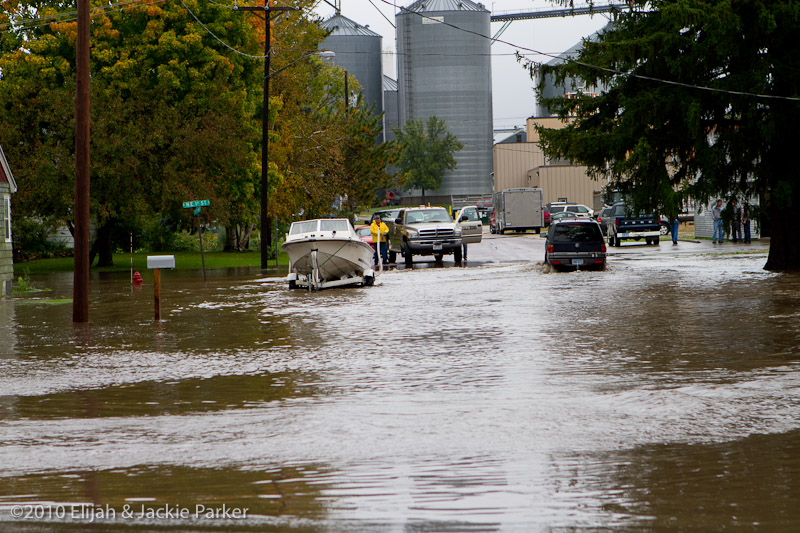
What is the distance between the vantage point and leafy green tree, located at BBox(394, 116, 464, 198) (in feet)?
391

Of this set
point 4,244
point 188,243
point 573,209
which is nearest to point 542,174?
point 573,209

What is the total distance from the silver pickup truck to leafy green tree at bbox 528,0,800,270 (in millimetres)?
10481

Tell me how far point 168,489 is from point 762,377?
6.60 metres

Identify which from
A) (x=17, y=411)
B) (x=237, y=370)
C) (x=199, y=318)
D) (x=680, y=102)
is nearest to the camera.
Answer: (x=17, y=411)

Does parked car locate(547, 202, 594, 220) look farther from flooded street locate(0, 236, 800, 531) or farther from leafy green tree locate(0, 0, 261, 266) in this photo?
flooded street locate(0, 236, 800, 531)

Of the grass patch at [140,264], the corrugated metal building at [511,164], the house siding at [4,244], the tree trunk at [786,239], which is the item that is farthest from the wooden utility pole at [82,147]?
the corrugated metal building at [511,164]

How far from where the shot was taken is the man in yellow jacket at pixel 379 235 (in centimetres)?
3481

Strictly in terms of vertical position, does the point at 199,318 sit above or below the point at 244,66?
below

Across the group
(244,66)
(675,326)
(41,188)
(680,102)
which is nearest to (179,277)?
(41,188)

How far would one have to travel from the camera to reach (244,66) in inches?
1784

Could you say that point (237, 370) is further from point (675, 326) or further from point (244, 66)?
point (244, 66)

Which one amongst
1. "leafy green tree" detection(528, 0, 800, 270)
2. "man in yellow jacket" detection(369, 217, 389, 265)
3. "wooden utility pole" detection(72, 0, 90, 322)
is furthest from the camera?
"man in yellow jacket" detection(369, 217, 389, 265)

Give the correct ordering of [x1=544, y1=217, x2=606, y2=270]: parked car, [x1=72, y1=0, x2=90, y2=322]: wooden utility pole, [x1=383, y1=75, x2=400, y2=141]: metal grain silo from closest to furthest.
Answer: [x1=72, y1=0, x2=90, y2=322]: wooden utility pole → [x1=544, y1=217, x2=606, y2=270]: parked car → [x1=383, y1=75, x2=400, y2=141]: metal grain silo

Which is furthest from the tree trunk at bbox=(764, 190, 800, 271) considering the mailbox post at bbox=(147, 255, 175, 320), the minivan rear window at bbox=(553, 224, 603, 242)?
the mailbox post at bbox=(147, 255, 175, 320)
